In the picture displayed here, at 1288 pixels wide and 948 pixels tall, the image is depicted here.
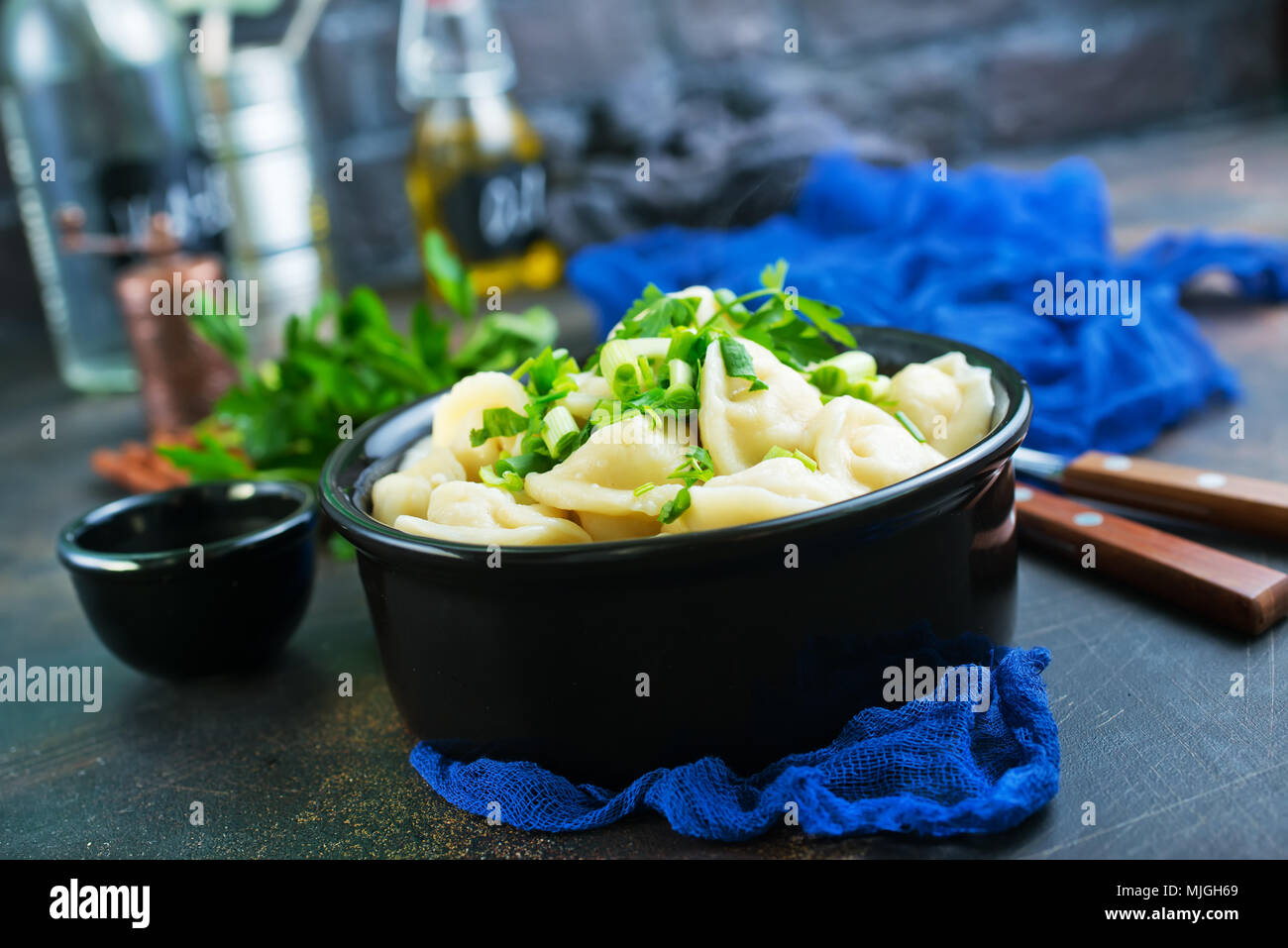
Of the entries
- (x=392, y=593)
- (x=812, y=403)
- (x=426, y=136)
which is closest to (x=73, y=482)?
(x=426, y=136)

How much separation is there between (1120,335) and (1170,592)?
1.33 ft

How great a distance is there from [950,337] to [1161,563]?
38 cm

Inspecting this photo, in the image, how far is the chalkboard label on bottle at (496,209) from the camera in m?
1.73

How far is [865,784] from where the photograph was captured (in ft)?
2.11

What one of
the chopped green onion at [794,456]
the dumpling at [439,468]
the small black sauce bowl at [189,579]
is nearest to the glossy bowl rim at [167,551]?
the small black sauce bowl at [189,579]

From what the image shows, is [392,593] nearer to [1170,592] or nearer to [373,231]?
[1170,592]

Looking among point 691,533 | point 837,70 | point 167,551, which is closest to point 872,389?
point 691,533

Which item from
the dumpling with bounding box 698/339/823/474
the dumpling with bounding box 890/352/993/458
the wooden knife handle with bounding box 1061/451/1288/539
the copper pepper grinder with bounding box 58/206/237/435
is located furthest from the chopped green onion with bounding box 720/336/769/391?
the copper pepper grinder with bounding box 58/206/237/435

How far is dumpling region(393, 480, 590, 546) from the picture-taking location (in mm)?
670

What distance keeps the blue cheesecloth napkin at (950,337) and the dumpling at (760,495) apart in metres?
0.12

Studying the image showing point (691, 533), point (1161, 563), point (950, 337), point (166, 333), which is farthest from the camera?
point (166, 333)

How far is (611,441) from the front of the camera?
2.24 ft

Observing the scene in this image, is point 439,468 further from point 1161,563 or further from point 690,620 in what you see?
point 1161,563
